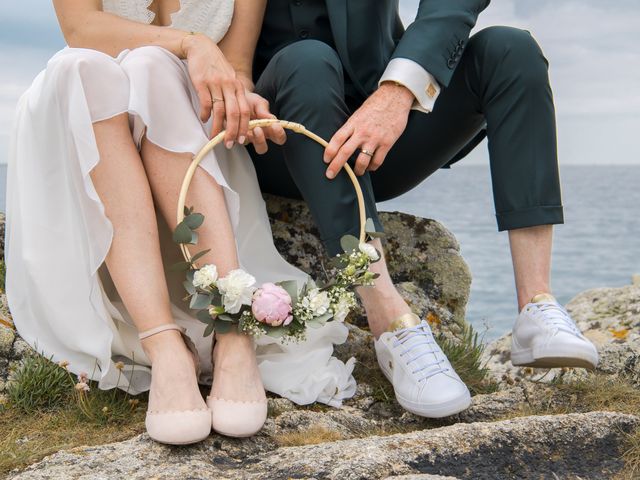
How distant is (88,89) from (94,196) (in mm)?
316

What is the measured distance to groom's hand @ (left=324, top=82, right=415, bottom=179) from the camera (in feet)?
8.43

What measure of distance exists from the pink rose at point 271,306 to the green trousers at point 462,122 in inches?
14.0

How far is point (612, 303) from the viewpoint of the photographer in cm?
496

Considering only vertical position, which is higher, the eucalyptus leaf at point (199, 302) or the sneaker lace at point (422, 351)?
the eucalyptus leaf at point (199, 302)

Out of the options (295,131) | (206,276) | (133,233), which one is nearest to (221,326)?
(206,276)

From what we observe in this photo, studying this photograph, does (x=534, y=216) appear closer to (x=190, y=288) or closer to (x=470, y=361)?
(x=470, y=361)

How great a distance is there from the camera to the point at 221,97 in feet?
8.48

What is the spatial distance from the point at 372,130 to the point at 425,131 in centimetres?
46

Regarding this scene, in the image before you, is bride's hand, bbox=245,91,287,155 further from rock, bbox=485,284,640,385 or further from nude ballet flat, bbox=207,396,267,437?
rock, bbox=485,284,640,385

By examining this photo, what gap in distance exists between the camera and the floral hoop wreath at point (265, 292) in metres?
2.38

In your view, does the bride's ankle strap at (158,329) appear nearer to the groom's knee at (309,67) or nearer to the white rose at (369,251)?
the white rose at (369,251)

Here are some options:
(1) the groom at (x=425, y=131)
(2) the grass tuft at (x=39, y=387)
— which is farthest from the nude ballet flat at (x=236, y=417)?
(2) the grass tuft at (x=39, y=387)

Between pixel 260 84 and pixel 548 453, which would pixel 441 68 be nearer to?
pixel 260 84

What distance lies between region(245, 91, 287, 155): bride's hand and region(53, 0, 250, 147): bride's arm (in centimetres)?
A: 6
